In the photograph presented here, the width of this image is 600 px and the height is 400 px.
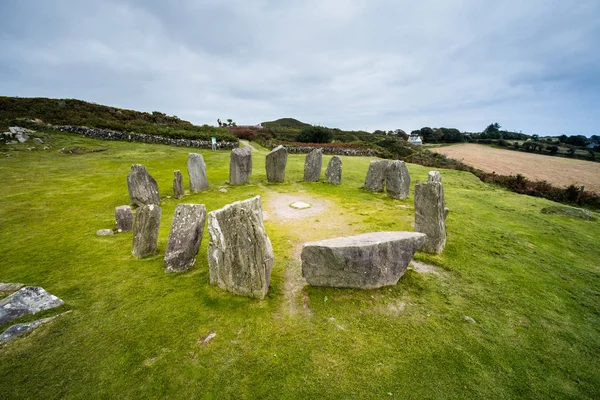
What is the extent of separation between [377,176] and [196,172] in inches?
363

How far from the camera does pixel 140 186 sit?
10203mm

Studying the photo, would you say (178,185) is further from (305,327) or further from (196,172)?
(305,327)

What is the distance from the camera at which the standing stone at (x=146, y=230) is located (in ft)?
20.4

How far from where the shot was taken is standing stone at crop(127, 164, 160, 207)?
1007 centimetres

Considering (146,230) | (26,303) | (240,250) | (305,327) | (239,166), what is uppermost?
(239,166)

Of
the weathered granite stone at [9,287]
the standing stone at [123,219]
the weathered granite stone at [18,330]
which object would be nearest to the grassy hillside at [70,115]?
the standing stone at [123,219]

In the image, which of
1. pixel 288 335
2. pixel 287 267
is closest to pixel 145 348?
pixel 288 335

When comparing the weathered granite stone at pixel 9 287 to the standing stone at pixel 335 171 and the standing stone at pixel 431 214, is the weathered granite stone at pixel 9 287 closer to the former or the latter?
the standing stone at pixel 431 214

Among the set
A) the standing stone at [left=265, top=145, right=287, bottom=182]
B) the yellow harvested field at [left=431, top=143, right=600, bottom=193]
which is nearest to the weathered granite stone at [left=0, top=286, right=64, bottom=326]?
the standing stone at [left=265, top=145, right=287, bottom=182]

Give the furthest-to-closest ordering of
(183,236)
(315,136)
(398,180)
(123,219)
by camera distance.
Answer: (315,136) → (398,180) → (123,219) → (183,236)

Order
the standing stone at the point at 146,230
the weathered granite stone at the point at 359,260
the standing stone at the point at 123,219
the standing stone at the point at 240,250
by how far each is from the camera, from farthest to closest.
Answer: the standing stone at the point at 123,219, the standing stone at the point at 146,230, the weathered granite stone at the point at 359,260, the standing stone at the point at 240,250

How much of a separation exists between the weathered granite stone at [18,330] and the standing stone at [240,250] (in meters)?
2.78

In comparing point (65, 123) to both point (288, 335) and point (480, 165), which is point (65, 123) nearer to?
point (288, 335)

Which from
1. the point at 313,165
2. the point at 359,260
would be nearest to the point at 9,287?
the point at 359,260
